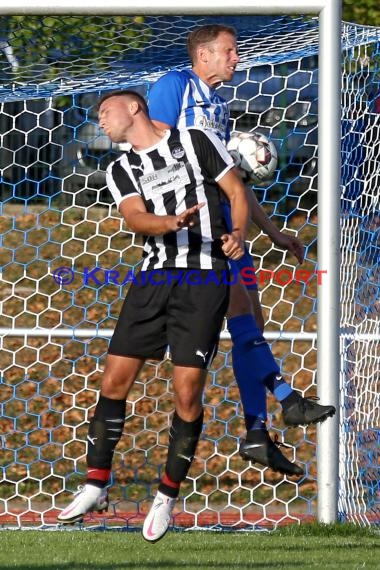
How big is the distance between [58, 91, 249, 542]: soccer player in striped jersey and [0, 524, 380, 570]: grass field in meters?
0.32

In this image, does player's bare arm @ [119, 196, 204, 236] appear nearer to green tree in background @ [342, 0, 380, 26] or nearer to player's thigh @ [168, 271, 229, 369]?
player's thigh @ [168, 271, 229, 369]

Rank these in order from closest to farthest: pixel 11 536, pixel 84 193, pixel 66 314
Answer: pixel 11 536
pixel 84 193
pixel 66 314

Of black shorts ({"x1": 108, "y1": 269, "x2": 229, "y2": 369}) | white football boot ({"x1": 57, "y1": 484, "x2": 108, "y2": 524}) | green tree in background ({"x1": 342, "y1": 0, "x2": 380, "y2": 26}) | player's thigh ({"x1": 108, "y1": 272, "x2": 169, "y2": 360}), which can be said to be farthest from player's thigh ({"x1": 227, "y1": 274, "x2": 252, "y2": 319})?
green tree in background ({"x1": 342, "y1": 0, "x2": 380, "y2": 26})

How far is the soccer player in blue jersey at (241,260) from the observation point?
18.0ft

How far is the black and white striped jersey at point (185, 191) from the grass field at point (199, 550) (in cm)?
127

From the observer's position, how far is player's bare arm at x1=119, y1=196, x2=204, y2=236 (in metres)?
4.65

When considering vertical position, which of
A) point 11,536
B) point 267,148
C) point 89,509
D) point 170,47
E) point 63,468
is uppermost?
point 170,47

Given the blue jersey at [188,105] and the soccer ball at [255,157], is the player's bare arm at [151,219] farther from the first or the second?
the soccer ball at [255,157]

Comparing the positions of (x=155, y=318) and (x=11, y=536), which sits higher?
(x=155, y=318)

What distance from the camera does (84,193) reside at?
10.0 meters

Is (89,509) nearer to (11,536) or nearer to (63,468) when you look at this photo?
(11,536)

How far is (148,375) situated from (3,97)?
339 cm

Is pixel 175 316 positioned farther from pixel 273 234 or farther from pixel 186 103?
pixel 186 103

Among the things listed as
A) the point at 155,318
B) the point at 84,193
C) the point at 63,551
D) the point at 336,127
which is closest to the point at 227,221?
the point at 155,318
